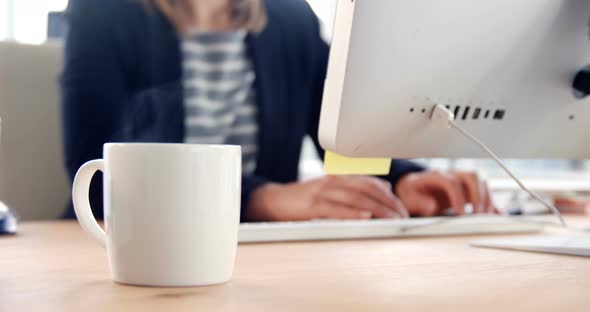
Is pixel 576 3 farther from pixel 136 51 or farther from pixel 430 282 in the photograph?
pixel 136 51

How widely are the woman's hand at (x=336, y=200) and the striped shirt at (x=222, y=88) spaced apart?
533mm

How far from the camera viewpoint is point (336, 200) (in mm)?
834

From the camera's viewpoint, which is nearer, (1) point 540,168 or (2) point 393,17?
(2) point 393,17

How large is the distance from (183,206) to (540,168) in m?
2.26

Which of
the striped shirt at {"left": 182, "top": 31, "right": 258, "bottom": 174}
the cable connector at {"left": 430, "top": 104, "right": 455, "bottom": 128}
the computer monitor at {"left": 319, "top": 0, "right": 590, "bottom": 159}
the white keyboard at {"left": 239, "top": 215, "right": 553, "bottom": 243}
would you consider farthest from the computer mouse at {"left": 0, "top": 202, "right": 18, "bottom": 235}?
the striped shirt at {"left": 182, "top": 31, "right": 258, "bottom": 174}

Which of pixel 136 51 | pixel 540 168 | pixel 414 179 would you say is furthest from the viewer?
pixel 540 168

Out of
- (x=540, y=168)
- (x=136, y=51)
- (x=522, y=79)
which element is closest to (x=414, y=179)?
(x=522, y=79)

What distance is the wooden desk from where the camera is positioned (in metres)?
0.36

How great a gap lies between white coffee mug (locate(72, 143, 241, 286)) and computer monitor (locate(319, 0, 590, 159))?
187mm

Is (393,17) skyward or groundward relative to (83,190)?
skyward

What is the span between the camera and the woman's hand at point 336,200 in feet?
2.71

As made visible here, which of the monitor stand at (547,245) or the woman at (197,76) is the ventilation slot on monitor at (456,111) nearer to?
the monitor stand at (547,245)

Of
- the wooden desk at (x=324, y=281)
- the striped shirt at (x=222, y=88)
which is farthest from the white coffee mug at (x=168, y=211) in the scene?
the striped shirt at (x=222, y=88)

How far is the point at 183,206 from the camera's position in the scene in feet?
1.26
